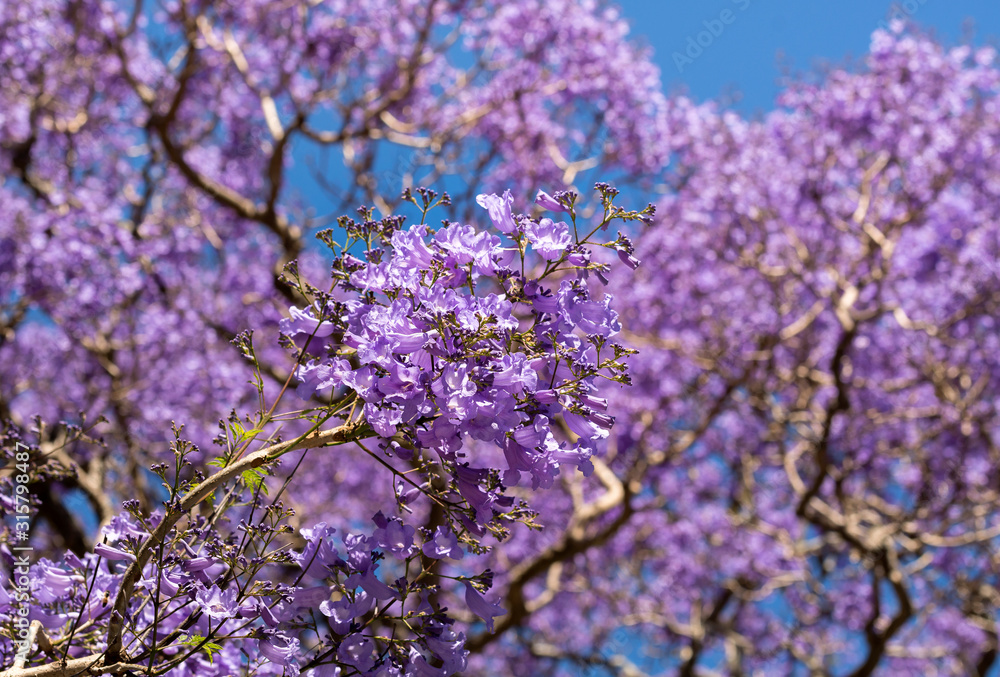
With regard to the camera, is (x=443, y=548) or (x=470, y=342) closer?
(x=470, y=342)

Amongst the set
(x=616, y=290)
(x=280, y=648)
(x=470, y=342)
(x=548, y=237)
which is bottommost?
(x=280, y=648)

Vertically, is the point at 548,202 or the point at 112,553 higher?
the point at 548,202

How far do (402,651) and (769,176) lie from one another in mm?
10007

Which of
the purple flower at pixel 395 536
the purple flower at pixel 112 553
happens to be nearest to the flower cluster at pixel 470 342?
the purple flower at pixel 395 536

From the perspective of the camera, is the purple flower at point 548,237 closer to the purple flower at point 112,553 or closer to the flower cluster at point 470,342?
the flower cluster at point 470,342

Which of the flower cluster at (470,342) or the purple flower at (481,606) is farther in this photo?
the purple flower at (481,606)

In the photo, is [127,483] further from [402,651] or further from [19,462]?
[402,651]

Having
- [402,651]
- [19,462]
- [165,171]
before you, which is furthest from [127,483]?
[402,651]

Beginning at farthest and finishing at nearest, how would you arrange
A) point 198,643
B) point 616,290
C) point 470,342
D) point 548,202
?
point 616,290, point 548,202, point 198,643, point 470,342

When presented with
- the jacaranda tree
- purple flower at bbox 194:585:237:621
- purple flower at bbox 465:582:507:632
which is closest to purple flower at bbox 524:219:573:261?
purple flower at bbox 465:582:507:632

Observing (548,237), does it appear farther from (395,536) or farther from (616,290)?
(616,290)

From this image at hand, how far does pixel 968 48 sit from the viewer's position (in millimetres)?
9914

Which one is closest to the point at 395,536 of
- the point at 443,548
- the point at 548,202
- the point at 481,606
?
the point at 443,548

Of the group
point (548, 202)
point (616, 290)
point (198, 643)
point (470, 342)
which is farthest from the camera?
point (616, 290)
